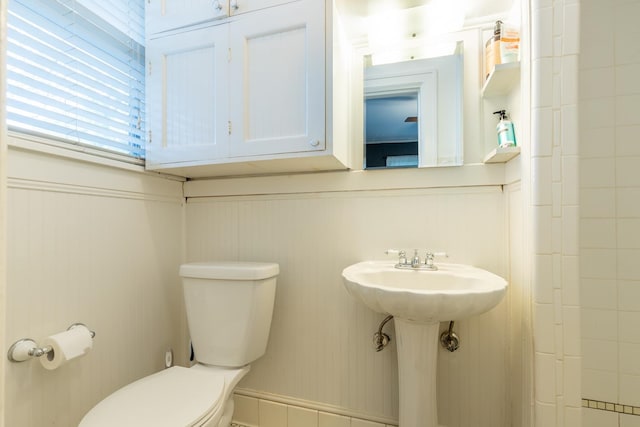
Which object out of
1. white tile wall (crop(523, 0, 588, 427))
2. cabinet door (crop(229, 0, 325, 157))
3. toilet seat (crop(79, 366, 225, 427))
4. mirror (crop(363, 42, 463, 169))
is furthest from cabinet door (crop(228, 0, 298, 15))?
toilet seat (crop(79, 366, 225, 427))

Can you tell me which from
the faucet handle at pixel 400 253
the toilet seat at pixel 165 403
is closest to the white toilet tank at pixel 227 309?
the toilet seat at pixel 165 403

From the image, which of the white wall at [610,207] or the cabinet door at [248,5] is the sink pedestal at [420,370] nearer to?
the white wall at [610,207]

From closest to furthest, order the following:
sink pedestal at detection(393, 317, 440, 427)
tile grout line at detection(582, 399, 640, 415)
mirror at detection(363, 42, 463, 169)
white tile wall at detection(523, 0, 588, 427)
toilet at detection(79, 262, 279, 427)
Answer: white tile wall at detection(523, 0, 588, 427) < tile grout line at detection(582, 399, 640, 415) < sink pedestal at detection(393, 317, 440, 427) < toilet at detection(79, 262, 279, 427) < mirror at detection(363, 42, 463, 169)

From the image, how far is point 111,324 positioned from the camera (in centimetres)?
132

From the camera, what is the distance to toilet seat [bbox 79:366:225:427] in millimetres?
898

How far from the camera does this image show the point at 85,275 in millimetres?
1222

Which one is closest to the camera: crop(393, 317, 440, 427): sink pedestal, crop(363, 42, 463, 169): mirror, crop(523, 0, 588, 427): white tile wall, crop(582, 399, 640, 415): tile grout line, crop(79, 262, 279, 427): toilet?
crop(523, 0, 588, 427): white tile wall

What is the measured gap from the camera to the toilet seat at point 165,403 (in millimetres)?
898

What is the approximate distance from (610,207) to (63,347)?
186 cm

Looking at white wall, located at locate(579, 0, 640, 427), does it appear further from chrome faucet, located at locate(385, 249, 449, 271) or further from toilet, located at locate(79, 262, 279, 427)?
toilet, located at locate(79, 262, 279, 427)

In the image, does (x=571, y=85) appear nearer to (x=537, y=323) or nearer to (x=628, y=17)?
(x=628, y=17)

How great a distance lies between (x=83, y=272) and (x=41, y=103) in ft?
2.08

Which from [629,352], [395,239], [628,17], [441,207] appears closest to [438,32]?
[628,17]

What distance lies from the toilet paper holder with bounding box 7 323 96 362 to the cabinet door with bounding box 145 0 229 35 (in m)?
1.33
